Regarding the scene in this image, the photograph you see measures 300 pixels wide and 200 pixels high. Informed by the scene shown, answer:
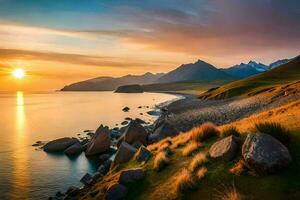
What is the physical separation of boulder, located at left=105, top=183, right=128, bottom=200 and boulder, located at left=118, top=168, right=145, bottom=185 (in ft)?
1.70

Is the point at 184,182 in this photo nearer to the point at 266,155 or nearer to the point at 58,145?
the point at 266,155

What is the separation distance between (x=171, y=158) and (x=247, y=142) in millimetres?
6082

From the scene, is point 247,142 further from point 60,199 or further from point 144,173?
point 60,199

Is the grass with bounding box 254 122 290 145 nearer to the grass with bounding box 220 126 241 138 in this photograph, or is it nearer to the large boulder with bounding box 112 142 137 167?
the grass with bounding box 220 126 241 138

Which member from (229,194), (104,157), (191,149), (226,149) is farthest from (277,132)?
(104,157)

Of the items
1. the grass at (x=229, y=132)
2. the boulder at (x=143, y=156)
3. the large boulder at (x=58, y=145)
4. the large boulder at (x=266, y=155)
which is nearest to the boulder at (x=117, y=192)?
the boulder at (x=143, y=156)

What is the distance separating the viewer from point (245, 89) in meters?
106

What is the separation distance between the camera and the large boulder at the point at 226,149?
14967 millimetres

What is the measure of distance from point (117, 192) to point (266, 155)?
330 inches

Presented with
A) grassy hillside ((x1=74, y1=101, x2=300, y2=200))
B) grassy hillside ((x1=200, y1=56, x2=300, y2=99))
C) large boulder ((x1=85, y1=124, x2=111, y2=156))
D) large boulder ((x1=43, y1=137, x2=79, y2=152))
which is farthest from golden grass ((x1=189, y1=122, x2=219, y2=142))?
grassy hillside ((x1=200, y1=56, x2=300, y2=99))

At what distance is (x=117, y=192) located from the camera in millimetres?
17500

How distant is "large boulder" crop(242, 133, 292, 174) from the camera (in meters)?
12.8

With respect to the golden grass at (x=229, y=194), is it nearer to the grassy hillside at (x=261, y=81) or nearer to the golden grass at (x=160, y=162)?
the golden grass at (x=160, y=162)

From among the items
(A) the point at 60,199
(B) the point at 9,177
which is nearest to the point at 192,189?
(A) the point at 60,199
